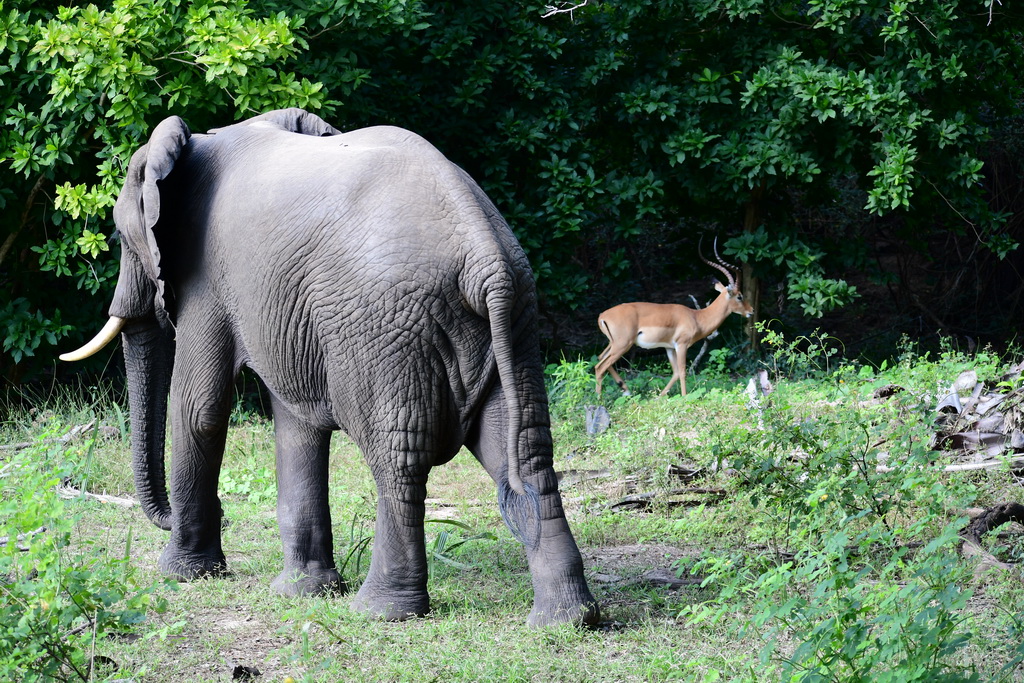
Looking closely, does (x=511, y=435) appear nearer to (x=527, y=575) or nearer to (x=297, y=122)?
(x=527, y=575)

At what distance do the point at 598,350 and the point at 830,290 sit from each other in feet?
9.96

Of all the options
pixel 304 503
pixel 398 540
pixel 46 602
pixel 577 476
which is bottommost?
pixel 577 476

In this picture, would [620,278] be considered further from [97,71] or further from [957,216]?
[97,71]

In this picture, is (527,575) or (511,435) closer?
(511,435)

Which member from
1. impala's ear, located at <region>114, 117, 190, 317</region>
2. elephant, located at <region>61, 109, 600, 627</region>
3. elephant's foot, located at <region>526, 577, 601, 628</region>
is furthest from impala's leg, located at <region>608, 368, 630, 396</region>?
elephant's foot, located at <region>526, 577, 601, 628</region>

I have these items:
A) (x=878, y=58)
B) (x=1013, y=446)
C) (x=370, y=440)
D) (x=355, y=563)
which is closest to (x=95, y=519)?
(x=355, y=563)

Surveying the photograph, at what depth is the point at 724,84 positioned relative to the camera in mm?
11508

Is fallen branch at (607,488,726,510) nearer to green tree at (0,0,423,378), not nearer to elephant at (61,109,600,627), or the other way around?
elephant at (61,109,600,627)

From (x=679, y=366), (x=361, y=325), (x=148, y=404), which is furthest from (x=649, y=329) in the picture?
(x=361, y=325)

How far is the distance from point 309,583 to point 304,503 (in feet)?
1.19

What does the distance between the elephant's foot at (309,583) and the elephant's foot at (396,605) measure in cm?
45

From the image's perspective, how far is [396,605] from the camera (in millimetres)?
4520

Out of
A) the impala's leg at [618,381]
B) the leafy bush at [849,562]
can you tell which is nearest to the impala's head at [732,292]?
the impala's leg at [618,381]

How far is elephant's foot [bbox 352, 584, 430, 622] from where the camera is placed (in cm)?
452
